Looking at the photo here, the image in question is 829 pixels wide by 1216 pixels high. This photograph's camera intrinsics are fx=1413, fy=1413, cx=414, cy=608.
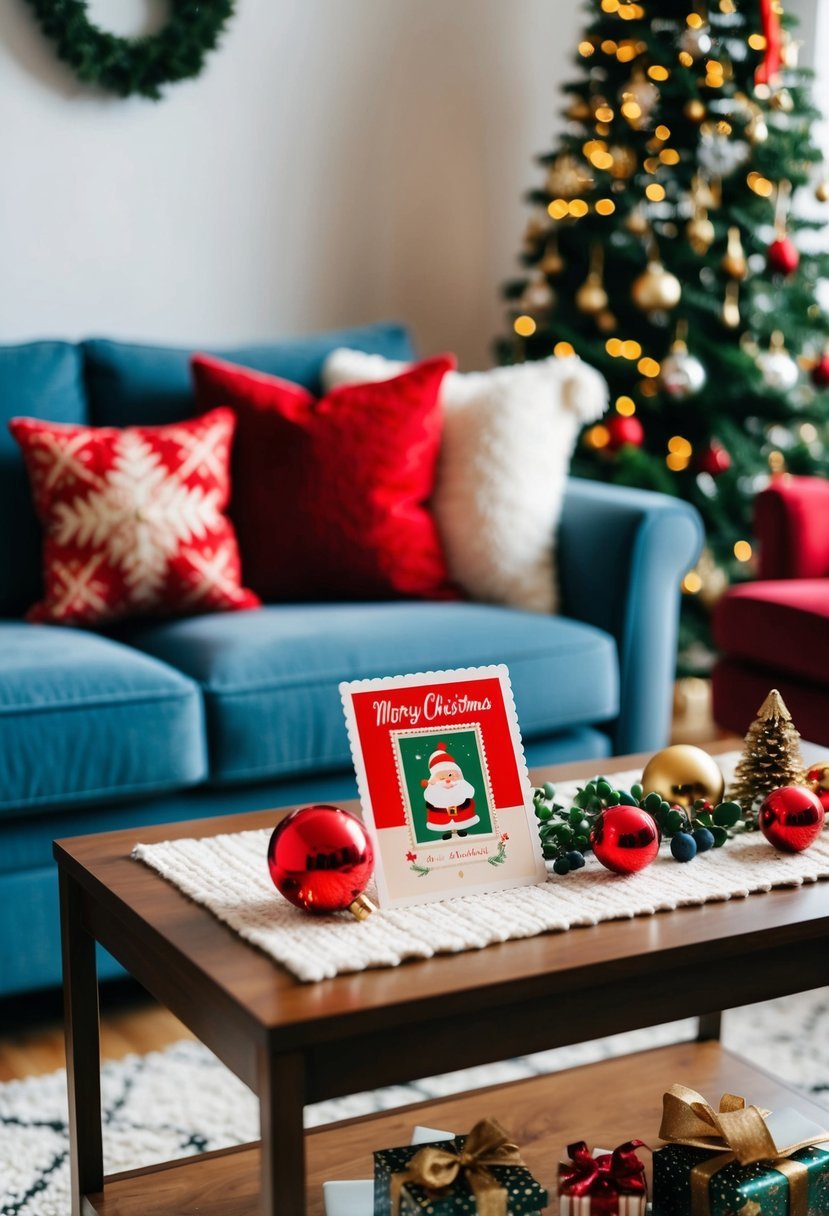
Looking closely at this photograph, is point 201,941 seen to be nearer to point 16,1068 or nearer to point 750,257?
point 16,1068

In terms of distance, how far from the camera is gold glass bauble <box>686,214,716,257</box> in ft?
10.8

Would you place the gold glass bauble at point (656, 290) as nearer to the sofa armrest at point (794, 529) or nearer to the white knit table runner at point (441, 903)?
the sofa armrest at point (794, 529)

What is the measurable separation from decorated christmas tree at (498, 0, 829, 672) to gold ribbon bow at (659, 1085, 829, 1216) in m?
2.17

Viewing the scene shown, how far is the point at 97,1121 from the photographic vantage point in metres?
1.40

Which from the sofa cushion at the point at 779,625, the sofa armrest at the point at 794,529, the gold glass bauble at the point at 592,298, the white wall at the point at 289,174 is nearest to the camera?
the sofa cushion at the point at 779,625

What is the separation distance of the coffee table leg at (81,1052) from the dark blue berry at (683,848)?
0.58m

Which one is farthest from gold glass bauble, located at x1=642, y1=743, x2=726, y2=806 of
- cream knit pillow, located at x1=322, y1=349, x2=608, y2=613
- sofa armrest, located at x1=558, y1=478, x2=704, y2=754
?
cream knit pillow, located at x1=322, y1=349, x2=608, y2=613

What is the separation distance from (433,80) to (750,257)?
93 cm

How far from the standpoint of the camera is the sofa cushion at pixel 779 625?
8.22 ft

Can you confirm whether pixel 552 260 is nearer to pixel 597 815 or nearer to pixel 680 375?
pixel 680 375

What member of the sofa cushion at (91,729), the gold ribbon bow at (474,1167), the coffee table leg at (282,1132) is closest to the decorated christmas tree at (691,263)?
the sofa cushion at (91,729)

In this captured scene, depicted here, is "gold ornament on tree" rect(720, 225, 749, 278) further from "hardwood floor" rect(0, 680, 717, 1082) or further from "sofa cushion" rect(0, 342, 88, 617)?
"hardwood floor" rect(0, 680, 717, 1082)

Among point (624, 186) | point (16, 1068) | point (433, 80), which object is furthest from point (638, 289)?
point (16, 1068)

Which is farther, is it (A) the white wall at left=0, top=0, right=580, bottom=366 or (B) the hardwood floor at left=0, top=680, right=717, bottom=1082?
(A) the white wall at left=0, top=0, right=580, bottom=366
